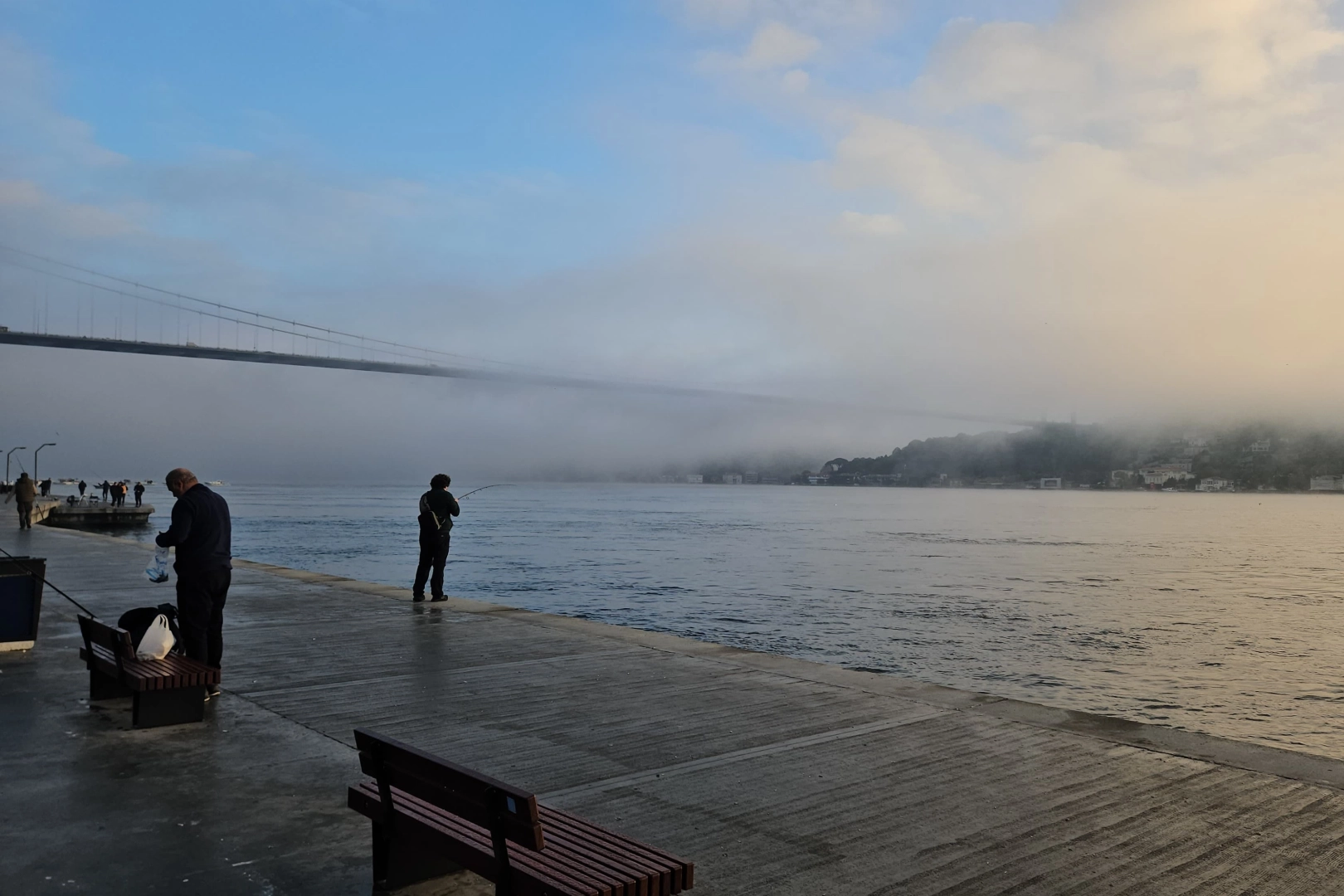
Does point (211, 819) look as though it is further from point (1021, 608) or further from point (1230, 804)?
point (1021, 608)

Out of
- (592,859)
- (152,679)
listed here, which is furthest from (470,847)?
(152,679)

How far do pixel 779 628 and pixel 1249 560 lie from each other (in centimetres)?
2807

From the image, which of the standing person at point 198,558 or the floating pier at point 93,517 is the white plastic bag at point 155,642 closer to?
the standing person at point 198,558

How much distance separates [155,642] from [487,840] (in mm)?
3622

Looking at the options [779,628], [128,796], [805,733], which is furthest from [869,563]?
[128,796]

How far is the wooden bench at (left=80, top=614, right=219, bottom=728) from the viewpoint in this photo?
5.43 meters

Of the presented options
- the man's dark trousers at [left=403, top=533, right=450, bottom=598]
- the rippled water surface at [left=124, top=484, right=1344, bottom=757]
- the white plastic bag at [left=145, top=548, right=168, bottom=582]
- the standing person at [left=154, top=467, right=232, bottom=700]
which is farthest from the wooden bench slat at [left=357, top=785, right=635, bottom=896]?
the rippled water surface at [left=124, top=484, right=1344, bottom=757]

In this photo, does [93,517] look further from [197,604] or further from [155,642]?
[155,642]

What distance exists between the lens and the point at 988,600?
22750 millimetres

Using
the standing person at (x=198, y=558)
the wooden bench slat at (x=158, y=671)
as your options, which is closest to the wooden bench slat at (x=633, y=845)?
the wooden bench slat at (x=158, y=671)

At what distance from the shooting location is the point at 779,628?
1705 centimetres

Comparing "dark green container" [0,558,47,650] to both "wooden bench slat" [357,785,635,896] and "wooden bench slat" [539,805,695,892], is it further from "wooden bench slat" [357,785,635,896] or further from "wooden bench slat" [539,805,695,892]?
"wooden bench slat" [539,805,695,892]

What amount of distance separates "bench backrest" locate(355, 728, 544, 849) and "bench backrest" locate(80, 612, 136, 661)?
118 inches

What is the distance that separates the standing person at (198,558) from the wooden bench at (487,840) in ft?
10.1
